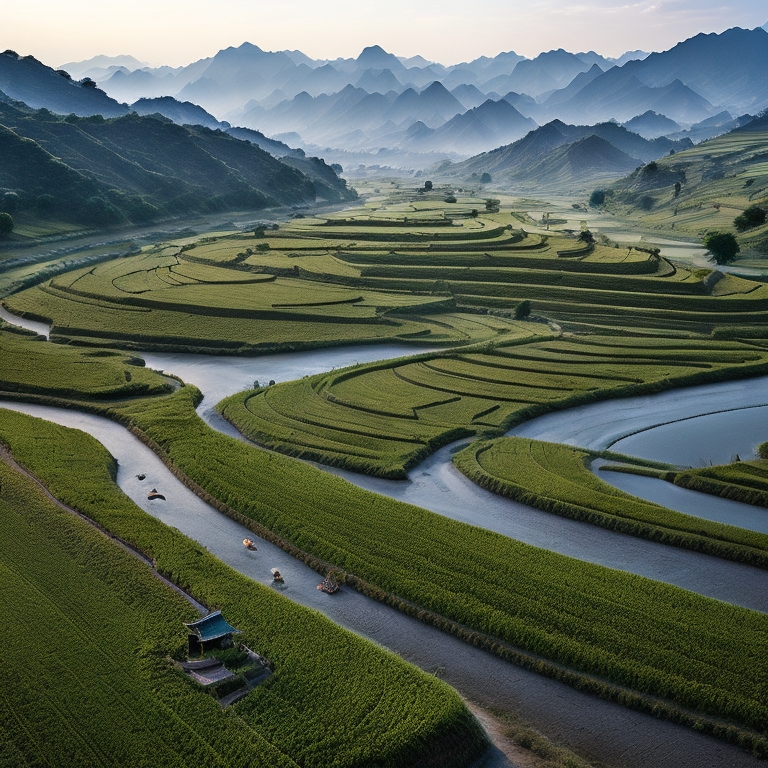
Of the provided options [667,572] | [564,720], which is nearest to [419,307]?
[667,572]

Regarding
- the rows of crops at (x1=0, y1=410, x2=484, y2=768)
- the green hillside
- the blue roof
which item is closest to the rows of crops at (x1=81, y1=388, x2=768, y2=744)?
the rows of crops at (x1=0, y1=410, x2=484, y2=768)

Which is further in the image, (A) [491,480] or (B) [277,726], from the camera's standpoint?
(A) [491,480]

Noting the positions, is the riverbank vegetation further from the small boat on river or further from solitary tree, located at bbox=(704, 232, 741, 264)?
solitary tree, located at bbox=(704, 232, 741, 264)

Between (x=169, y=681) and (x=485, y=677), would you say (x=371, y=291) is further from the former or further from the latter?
(x=169, y=681)

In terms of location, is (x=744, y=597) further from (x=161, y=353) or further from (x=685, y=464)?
(x=161, y=353)

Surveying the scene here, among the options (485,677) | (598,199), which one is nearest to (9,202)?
(485,677)
